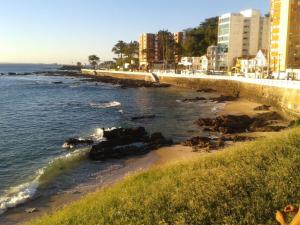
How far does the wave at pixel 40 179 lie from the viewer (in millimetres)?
18359

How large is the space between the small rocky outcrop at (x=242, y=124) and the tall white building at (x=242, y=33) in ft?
238

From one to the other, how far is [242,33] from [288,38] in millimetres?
34628

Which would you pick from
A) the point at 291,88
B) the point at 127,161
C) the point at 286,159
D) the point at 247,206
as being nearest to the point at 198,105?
the point at 291,88

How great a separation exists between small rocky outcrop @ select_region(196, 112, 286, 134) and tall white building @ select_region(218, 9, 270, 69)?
72.6 meters

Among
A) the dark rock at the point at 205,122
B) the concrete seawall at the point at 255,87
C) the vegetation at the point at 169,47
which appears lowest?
the dark rock at the point at 205,122

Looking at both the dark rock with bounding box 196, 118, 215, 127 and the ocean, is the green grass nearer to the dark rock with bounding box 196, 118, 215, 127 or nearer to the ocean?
the ocean

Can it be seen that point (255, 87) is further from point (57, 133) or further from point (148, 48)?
point (148, 48)

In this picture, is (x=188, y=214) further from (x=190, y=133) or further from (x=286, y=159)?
(x=190, y=133)

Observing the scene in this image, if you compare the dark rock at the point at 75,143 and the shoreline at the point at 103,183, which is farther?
the dark rock at the point at 75,143

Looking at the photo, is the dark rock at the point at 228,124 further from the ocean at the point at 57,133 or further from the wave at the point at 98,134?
the wave at the point at 98,134

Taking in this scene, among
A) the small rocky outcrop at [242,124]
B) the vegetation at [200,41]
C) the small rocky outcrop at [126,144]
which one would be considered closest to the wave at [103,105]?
the small rocky outcrop at [242,124]

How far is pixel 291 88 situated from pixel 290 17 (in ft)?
132

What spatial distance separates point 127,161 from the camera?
993 inches

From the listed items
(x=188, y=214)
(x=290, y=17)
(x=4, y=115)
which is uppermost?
(x=290, y=17)
